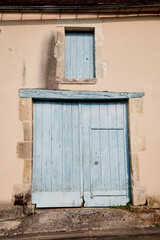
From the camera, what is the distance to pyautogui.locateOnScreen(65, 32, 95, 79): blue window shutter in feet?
13.6

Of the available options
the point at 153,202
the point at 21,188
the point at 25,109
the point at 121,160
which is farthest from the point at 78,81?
the point at 153,202

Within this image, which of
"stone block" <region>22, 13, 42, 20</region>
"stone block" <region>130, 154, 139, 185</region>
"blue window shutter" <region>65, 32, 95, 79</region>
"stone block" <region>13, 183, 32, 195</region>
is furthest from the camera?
"blue window shutter" <region>65, 32, 95, 79</region>

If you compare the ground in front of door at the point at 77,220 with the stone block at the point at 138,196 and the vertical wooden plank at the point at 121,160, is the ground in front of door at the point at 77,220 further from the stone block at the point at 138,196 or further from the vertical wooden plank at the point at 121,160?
the vertical wooden plank at the point at 121,160

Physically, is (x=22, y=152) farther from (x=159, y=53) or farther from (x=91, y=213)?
(x=159, y=53)

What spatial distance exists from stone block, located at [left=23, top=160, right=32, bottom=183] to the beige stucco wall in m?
0.05

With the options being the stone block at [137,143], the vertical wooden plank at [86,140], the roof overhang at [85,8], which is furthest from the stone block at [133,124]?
the roof overhang at [85,8]

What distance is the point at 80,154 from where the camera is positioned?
4.00 metres

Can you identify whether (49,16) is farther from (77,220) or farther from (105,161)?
(77,220)

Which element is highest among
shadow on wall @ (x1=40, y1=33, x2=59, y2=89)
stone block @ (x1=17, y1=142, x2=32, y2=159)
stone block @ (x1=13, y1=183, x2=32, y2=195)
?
shadow on wall @ (x1=40, y1=33, x2=59, y2=89)

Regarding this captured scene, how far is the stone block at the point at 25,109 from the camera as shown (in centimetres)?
385

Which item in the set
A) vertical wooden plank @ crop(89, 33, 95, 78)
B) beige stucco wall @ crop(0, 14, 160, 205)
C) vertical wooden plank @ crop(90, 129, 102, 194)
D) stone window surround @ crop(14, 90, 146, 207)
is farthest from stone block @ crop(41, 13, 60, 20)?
vertical wooden plank @ crop(90, 129, 102, 194)

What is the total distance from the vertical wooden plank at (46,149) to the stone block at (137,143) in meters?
1.73

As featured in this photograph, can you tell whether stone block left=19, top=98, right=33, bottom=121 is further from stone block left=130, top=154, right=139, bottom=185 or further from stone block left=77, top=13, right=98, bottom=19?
stone block left=130, top=154, right=139, bottom=185

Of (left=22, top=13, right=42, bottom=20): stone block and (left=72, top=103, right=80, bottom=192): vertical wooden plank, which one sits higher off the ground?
(left=22, top=13, right=42, bottom=20): stone block
